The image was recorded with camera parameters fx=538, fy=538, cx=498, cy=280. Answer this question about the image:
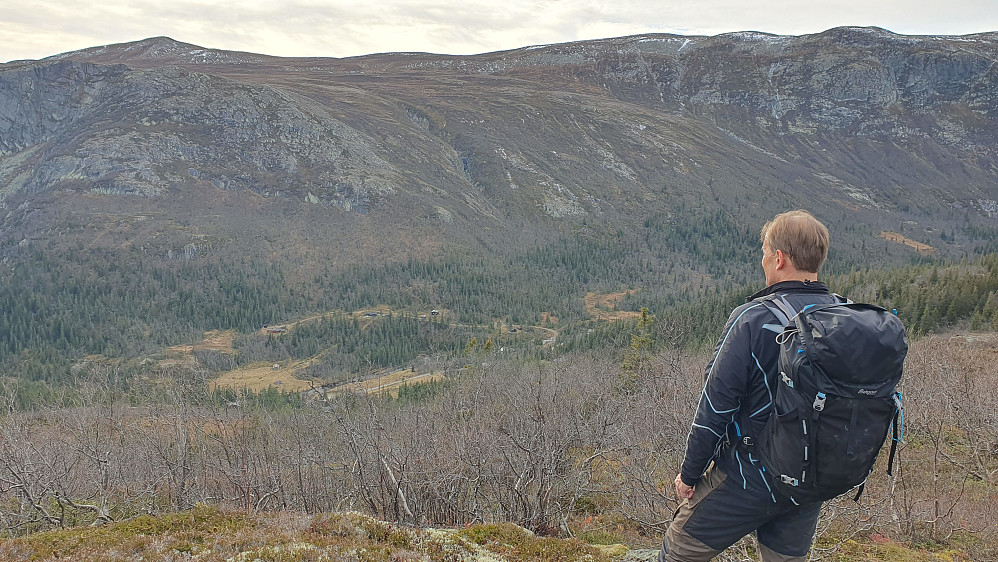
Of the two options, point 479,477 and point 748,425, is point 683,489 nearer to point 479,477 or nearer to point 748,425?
point 748,425

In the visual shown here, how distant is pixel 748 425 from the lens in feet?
11.5

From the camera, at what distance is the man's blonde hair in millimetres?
3445

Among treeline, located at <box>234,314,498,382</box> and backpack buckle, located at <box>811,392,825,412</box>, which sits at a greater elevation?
backpack buckle, located at <box>811,392,825,412</box>

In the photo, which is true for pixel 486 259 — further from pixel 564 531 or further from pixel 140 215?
pixel 564 531

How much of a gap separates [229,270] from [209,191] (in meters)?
31.7

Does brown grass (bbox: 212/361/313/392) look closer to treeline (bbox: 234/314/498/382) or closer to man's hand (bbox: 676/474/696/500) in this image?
treeline (bbox: 234/314/498/382)

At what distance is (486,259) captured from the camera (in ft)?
502

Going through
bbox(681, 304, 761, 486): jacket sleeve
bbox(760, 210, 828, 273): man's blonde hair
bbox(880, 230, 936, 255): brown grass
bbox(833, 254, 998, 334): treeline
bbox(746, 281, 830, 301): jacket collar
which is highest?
bbox(760, 210, 828, 273): man's blonde hair

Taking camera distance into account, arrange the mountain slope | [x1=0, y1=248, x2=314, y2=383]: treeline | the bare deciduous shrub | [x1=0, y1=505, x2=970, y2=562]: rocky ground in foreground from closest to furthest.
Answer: [x1=0, y1=505, x2=970, y2=562]: rocky ground in foreground
the bare deciduous shrub
[x1=0, y1=248, x2=314, y2=383]: treeline
the mountain slope

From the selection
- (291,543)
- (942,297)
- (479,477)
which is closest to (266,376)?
(479,477)

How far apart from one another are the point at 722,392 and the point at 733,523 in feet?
3.07

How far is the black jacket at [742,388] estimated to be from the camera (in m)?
3.35

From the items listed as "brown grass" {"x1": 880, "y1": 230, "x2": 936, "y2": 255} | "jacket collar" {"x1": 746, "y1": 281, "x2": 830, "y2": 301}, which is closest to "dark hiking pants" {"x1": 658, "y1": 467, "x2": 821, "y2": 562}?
"jacket collar" {"x1": 746, "y1": 281, "x2": 830, "y2": 301}

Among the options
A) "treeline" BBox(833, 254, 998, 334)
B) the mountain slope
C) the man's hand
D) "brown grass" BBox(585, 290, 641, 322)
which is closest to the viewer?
the man's hand
